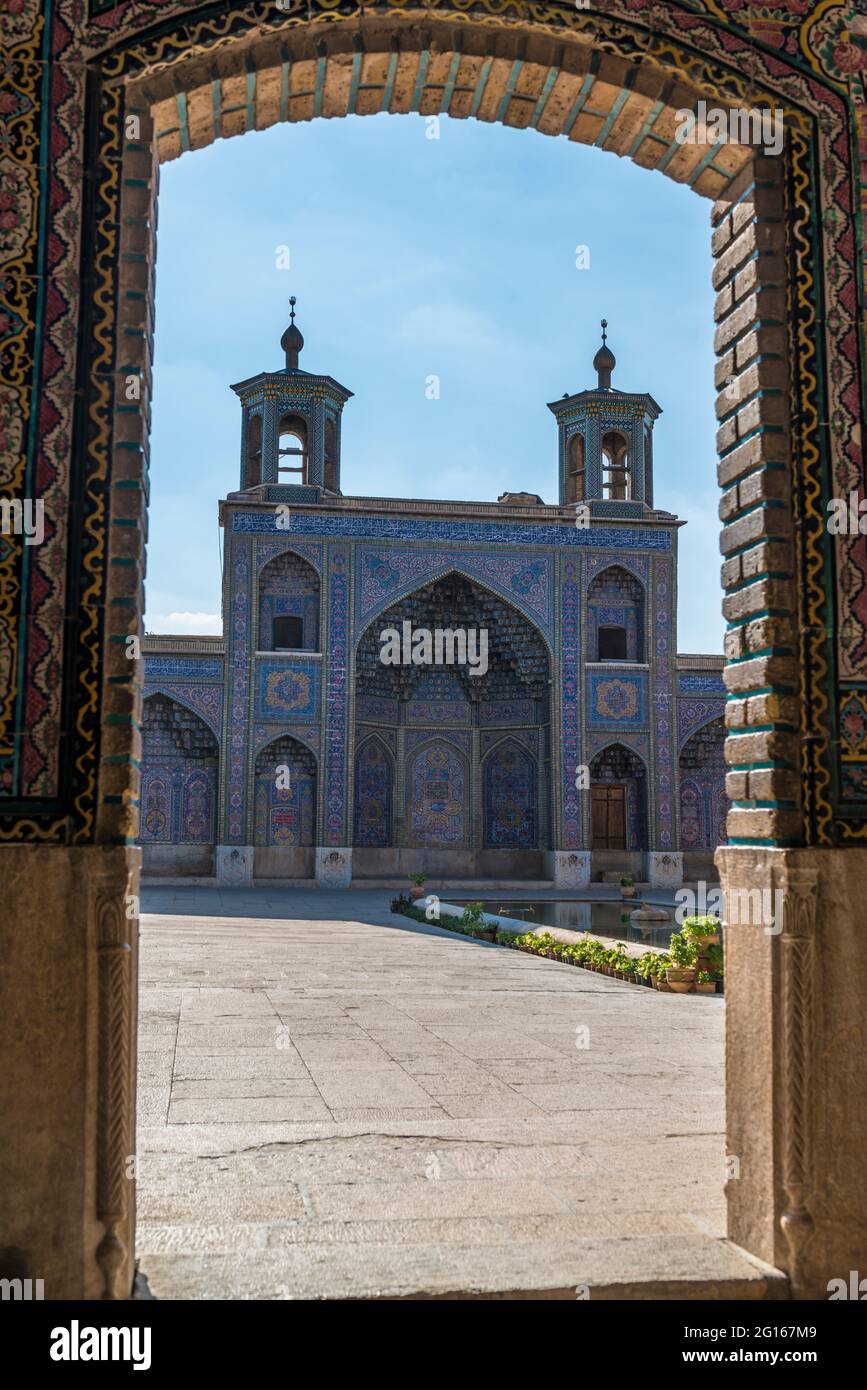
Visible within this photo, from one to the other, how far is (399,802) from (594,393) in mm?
8679

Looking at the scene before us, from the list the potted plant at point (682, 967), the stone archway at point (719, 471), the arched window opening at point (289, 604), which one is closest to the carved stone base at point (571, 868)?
the arched window opening at point (289, 604)

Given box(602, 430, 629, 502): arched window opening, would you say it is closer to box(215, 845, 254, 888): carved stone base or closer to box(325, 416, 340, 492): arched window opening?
box(325, 416, 340, 492): arched window opening

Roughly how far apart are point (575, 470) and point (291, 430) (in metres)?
5.56

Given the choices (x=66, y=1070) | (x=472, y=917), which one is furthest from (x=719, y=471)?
(x=472, y=917)

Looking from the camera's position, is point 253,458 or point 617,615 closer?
point 253,458

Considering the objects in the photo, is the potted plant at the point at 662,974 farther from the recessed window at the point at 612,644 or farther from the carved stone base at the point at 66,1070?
the recessed window at the point at 612,644

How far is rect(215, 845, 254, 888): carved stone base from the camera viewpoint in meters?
21.4

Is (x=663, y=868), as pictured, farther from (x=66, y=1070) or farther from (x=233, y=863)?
(x=66, y=1070)

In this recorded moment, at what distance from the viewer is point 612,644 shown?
2336 cm

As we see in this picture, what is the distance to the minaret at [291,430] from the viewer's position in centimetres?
2238

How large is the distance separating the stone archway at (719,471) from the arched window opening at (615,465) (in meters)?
20.2

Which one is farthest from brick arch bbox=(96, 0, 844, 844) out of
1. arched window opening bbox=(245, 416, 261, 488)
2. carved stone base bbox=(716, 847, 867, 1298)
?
arched window opening bbox=(245, 416, 261, 488)
